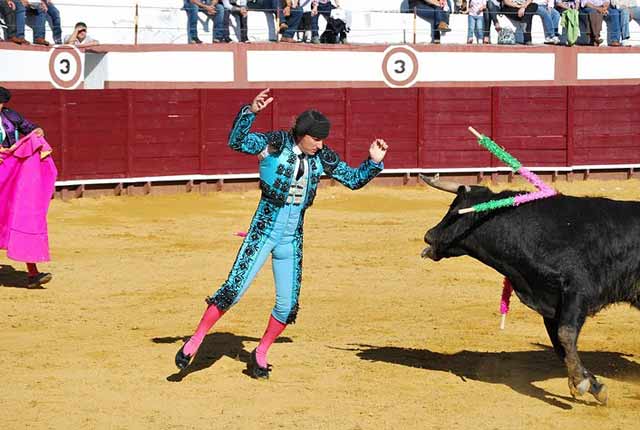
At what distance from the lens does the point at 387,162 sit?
14820 millimetres

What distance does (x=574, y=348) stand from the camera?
519cm

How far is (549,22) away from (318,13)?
3.48 m

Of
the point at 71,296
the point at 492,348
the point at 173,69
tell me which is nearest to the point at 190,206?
the point at 173,69

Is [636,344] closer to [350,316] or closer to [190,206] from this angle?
[350,316]

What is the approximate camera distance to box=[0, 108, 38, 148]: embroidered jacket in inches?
323

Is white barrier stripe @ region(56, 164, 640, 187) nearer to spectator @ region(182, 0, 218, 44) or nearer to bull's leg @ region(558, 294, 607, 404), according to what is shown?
spectator @ region(182, 0, 218, 44)

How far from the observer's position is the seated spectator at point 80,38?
566 inches

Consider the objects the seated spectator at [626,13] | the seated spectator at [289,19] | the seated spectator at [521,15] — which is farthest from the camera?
the seated spectator at [626,13]

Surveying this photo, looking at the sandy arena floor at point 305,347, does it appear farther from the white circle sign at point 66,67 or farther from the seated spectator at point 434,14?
the seated spectator at point 434,14

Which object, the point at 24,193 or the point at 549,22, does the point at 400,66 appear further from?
the point at 24,193

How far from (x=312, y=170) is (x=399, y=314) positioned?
2082 millimetres

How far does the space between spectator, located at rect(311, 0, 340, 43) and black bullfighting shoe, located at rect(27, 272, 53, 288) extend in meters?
8.23

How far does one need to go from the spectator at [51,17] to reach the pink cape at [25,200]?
626cm

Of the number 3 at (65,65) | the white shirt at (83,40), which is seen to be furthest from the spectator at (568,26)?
the number 3 at (65,65)
